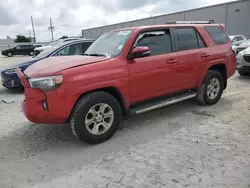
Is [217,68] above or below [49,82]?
below

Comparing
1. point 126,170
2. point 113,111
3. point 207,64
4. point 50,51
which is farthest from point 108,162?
point 50,51

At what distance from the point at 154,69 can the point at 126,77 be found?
623 mm

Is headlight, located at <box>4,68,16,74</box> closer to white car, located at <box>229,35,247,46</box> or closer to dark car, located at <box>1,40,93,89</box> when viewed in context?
dark car, located at <box>1,40,93,89</box>

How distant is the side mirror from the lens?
373 cm

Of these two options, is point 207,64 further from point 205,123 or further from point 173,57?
point 205,123

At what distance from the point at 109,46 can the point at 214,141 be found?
92.8 inches

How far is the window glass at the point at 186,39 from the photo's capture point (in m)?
4.67

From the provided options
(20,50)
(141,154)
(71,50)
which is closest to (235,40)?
(71,50)

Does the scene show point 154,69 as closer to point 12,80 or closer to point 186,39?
point 186,39

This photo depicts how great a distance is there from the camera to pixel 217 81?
5.40 meters

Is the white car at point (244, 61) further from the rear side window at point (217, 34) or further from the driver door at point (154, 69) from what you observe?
the driver door at point (154, 69)

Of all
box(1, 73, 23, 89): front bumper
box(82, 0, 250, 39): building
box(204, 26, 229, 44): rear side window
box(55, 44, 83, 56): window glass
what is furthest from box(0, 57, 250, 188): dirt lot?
box(82, 0, 250, 39): building

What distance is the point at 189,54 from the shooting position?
469 centimetres

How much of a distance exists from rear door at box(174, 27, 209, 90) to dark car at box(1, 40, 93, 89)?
368 cm
